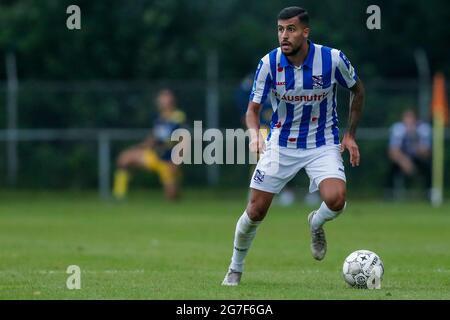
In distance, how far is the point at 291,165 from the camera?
11.6 meters

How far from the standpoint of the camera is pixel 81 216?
77.3 feet

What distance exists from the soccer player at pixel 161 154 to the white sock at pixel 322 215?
1603 cm

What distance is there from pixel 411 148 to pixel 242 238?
1873 centimetres

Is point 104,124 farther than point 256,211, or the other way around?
point 104,124

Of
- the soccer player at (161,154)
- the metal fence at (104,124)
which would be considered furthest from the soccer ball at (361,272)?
the metal fence at (104,124)

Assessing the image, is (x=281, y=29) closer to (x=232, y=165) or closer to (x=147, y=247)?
(x=147, y=247)

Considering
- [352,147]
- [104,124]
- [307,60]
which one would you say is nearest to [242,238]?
[352,147]

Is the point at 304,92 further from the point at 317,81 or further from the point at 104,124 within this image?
the point at 104,124

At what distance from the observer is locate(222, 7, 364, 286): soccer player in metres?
11.3

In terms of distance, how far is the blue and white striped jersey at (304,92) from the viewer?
11398 mm

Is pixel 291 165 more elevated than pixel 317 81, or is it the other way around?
pixel 317 81

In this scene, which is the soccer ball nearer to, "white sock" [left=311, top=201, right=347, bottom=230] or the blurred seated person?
"white sock" [left=311, top=201, right=347, bottom=230]

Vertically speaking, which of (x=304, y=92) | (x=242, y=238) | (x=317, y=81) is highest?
(x=317, y=81)

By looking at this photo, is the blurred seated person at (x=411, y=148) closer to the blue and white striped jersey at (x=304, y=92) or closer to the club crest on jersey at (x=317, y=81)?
the blue and white striped jersey at (x=304, y=92)
